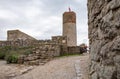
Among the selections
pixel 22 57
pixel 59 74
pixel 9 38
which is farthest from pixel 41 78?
pixel 9 38

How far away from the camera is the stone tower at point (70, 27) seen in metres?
17.7

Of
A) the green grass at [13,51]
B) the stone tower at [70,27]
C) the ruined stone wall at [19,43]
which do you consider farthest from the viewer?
the stone tower at [70,27]

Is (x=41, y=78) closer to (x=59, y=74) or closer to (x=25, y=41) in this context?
(x=59, y=74)

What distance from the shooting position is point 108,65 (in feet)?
10.1

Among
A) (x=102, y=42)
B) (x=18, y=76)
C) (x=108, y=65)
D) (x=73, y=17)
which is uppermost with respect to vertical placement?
(x=73, y=17)

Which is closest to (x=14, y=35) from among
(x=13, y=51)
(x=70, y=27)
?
(x=13, y=51)

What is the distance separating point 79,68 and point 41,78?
5.30 feet

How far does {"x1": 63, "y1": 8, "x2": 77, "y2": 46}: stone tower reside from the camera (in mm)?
17664

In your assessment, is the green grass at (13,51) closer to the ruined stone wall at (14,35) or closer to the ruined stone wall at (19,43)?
the ruined stone wall at (19,43)

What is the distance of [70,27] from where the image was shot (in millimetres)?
17750

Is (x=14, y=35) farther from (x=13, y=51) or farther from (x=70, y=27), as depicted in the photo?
(x=70, y=27)

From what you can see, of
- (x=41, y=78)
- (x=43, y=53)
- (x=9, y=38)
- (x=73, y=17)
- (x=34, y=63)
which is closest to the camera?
(x=41, y=78)

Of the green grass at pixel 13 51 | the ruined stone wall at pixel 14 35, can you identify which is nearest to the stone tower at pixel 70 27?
the ruined stone wall at pixel 14 35

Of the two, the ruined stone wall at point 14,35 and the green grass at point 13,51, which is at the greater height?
the ruined stone wall at point 14,35
